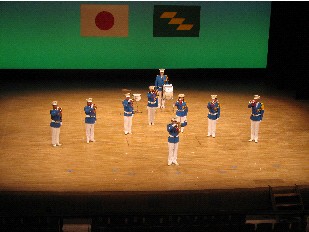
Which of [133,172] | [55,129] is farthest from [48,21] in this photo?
[133,172]

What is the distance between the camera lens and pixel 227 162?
1508 cm

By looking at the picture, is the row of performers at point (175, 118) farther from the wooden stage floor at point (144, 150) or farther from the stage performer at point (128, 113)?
the wooden stage floor at point (144, 150)

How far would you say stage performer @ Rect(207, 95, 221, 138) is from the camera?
16.5 meters

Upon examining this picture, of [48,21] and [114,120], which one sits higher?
[48,21]

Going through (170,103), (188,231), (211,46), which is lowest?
(188,231)

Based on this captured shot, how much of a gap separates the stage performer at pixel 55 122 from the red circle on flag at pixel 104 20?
26.8 ft

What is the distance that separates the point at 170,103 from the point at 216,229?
11.4 m

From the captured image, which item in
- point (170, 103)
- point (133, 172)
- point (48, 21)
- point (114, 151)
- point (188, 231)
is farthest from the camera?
point (48, 21)

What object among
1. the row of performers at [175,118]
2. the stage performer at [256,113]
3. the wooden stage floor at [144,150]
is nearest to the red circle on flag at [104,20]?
the wooden stage floor at [144,150]

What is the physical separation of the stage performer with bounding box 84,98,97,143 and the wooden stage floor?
10.6 inches

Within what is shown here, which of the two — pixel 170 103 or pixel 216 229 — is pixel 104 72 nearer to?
pixel 170 103

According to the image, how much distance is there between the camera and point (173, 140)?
14430 millimetres

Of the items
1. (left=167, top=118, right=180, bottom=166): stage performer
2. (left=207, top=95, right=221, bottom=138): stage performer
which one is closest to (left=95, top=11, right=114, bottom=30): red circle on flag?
(left=207, top=95, right=221, bottom=138): stage performer

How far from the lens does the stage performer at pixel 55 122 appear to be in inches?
612
